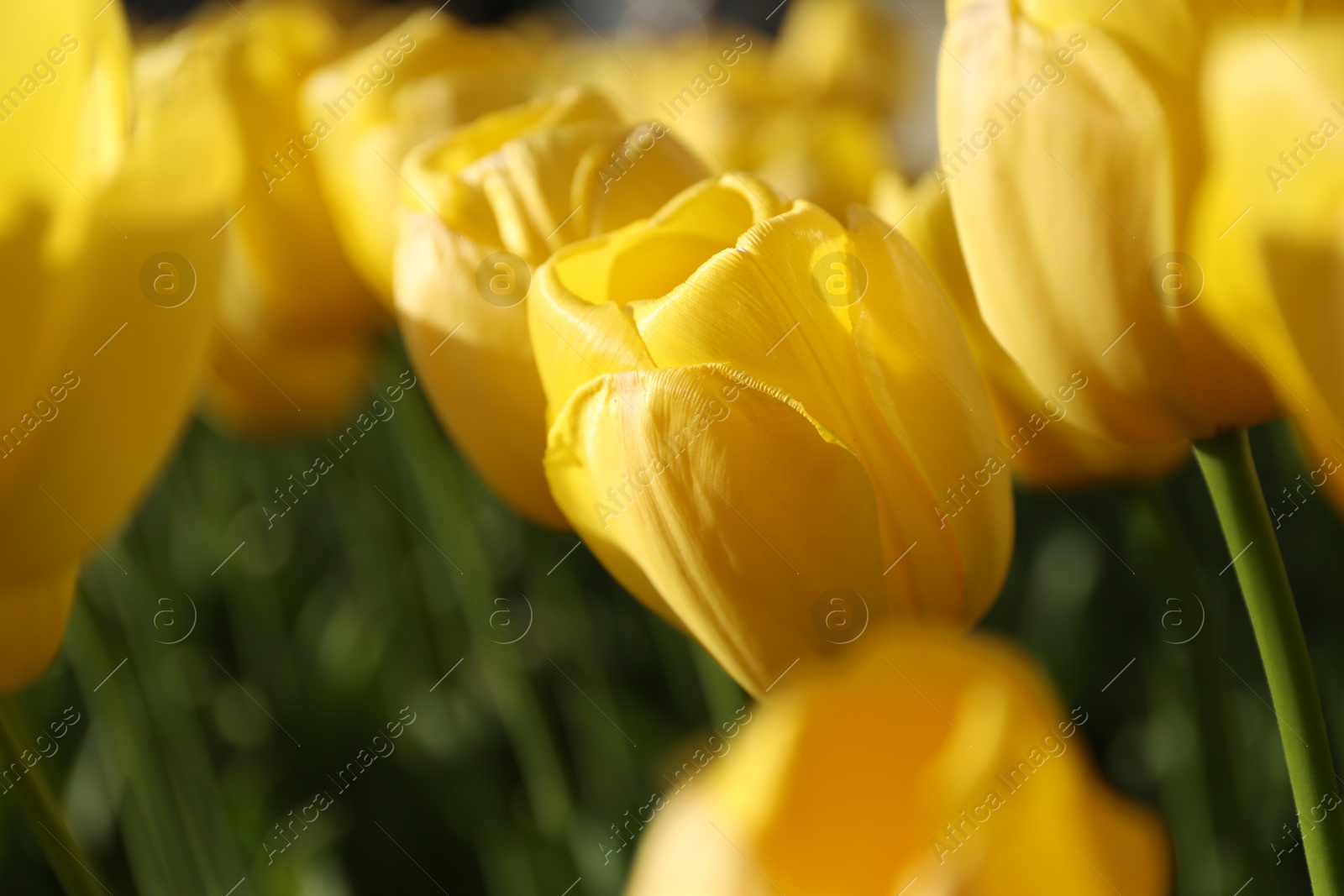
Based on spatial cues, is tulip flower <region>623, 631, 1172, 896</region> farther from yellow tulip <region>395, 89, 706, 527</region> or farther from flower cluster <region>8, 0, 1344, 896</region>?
yellow tulip <region>395, 89, 706, 527</region>

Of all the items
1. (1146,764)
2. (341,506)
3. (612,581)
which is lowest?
(1146,764)

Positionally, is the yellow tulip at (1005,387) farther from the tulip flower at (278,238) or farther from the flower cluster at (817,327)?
the tulip flower at (278,238)

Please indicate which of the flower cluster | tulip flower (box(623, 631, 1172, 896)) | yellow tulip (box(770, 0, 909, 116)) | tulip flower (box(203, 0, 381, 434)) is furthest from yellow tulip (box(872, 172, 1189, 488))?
yellow tulip (box(770, 0, 909, 116))

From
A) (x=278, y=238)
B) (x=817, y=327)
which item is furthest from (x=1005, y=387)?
(x=278, y=238)

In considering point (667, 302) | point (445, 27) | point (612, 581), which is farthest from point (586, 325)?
point (612, 581)

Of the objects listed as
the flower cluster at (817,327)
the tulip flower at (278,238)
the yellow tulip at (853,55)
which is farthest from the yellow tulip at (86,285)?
the yellow tulip at (853,55)

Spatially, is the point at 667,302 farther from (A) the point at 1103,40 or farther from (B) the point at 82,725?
(B) the point at 82,725

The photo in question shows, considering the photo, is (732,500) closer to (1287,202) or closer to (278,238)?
(1287,202)
